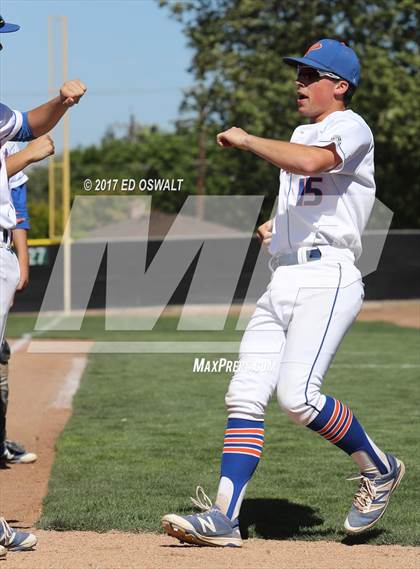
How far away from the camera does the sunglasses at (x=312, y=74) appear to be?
4.65 m

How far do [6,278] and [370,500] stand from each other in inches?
74.4

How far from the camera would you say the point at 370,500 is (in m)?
4.71

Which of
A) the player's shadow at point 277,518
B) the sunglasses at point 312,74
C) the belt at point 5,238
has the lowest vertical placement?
the player's shadow at point 277,518

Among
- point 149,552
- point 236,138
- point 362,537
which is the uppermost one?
point 236,138

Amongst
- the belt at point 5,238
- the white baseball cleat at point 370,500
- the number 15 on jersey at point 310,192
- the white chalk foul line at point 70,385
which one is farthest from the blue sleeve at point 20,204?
the white chalk foul line at point 70,385

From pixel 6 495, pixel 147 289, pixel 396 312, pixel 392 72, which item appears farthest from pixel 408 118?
pixel 6 495

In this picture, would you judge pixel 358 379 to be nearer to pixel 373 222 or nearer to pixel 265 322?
pixel 265 322

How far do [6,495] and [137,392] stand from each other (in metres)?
4.73

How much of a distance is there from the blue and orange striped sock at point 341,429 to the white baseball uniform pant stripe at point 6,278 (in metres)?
1.41

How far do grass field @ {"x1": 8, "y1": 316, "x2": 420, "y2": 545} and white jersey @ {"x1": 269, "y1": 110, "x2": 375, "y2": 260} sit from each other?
1.36 metres

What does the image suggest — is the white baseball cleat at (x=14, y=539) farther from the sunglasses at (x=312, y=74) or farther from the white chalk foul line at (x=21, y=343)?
the white chalk foul line at (x=21, y=343)

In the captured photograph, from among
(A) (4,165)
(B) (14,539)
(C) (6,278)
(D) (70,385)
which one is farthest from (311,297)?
(D) (70,385)

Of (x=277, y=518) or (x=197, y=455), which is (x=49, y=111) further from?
(x=197, y=455)

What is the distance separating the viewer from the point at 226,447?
4621 mm
